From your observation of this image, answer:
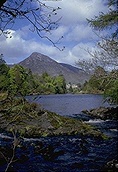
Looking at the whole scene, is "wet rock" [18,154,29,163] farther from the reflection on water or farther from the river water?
the reflection on water

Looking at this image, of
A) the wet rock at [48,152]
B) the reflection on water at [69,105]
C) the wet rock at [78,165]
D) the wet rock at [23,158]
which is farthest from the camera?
the reflection on water at [69,105]

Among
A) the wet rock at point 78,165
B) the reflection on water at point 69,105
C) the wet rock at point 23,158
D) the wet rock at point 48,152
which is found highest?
the wet rock at point 23,158

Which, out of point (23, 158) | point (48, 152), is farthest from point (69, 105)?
point (23, 158)

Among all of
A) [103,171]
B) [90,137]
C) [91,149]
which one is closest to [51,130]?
[90,137]

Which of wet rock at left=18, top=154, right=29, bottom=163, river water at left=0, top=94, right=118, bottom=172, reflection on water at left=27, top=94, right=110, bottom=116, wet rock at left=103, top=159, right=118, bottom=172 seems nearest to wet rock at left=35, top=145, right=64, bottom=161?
river water at left=0, top=94, right=118, bottom=172

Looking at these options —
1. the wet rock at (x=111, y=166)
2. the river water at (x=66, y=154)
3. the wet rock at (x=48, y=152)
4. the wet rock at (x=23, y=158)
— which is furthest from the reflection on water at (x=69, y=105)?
the wet rock at (x=111, y=166)

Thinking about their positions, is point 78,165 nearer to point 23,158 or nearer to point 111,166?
point 111,166

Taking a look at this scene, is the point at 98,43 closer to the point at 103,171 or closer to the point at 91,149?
the point at 91,149

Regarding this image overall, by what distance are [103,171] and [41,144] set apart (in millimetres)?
4941

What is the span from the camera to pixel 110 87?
2206cm

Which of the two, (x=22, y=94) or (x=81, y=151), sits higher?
(x=22, y=94)

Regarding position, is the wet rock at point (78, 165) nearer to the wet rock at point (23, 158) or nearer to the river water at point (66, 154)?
the river water at point (66, 154)

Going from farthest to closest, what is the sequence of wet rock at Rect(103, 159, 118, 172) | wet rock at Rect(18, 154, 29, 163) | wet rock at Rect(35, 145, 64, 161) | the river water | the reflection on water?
1. the reflection on water
2. wet rock at Rect(35, 145, 64, 161)
3. wet rock at Rect(18, 154, 29, 163)
4. the river water
5. wet rock at Rect(103, 159, 118, 172)

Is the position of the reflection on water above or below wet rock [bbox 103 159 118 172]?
below
